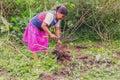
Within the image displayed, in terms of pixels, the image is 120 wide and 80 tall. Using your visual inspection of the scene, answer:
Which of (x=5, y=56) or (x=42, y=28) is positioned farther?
(x=5, y=56)

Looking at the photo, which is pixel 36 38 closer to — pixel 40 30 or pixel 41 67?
pixel 40 30

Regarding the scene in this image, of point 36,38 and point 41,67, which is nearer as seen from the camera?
point 41,67

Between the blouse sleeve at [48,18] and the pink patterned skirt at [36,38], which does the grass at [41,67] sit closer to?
the pink patterned skirt at [36,38]

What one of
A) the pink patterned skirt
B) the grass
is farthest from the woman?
the grass

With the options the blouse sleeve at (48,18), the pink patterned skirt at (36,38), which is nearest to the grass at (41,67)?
the pink patterned skirt at (36,38)

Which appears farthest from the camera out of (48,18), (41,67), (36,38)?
(36,38)

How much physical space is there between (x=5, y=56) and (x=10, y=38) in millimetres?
936

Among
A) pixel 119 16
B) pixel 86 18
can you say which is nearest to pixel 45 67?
pixel 86 18

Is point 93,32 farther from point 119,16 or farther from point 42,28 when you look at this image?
point 42,28

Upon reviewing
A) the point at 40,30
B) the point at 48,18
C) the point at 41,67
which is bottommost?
the point at 41,67

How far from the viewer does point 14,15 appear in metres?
6.91

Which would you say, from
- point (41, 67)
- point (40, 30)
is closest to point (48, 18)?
point (40, 30)

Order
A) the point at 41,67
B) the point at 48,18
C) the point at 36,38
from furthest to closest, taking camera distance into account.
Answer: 1. the point at 36,38
2. the point at 48,18
3. the point at 41,67

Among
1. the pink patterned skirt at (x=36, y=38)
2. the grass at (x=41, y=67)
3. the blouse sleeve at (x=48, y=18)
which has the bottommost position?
the grass at (x=41, y=67)
